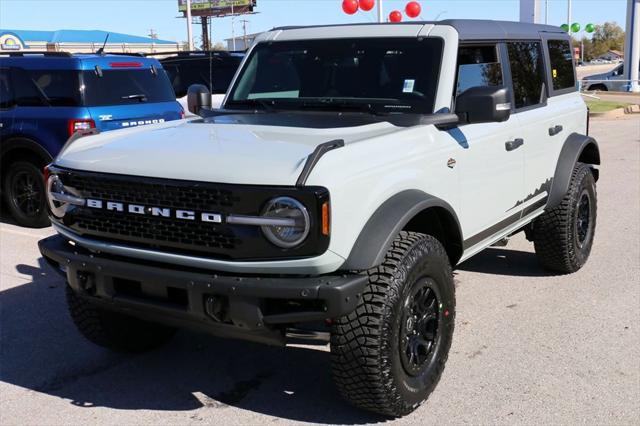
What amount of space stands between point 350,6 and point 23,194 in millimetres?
11854

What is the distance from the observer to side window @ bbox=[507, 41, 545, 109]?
501 centimetres

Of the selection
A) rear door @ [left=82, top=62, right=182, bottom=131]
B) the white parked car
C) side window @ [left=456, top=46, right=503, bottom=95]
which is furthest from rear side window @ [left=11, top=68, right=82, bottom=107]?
the white parked car

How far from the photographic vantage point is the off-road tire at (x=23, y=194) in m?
8.12

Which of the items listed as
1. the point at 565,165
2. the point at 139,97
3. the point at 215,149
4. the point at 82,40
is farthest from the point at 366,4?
the point at 82,40

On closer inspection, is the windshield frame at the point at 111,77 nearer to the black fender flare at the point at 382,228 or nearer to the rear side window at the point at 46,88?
the rear side window at the point at 46,88

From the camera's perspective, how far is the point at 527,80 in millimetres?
5211

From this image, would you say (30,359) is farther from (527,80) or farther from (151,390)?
(527,80)

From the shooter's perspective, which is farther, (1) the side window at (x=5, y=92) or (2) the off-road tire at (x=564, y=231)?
(1) the side window at (x=5, y=92)

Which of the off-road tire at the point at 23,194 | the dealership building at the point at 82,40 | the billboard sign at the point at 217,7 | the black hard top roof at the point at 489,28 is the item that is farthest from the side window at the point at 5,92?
the billboard sign at the point at 217,7

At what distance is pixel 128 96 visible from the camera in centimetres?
827

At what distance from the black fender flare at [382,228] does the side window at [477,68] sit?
1.12 m

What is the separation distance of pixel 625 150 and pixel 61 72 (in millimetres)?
10407

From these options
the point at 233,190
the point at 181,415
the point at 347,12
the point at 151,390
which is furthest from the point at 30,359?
the point at 347,12

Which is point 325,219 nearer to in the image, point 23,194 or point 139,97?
point 139,97
